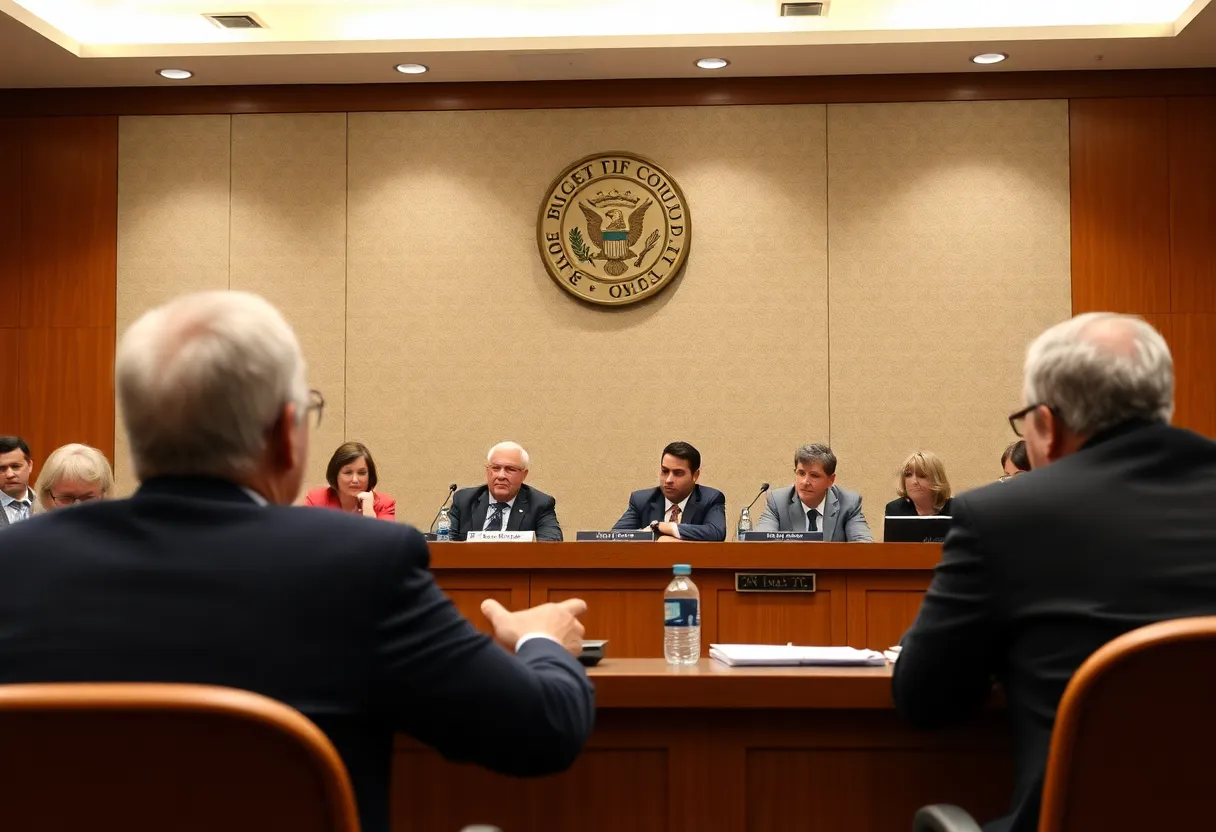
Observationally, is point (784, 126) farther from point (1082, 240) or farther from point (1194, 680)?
point (1194, 680)

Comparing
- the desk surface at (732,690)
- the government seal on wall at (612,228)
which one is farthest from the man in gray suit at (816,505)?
the desk surface at (732,690)

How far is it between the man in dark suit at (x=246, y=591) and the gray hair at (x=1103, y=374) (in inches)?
32.8

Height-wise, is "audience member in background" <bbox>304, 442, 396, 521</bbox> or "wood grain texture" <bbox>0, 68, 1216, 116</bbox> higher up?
"wood grain texture" <bbox>0, 68, 1216, 116</bbox>

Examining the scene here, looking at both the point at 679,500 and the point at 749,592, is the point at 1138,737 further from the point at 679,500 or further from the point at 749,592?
the point at 679,500

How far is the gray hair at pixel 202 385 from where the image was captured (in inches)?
47.2

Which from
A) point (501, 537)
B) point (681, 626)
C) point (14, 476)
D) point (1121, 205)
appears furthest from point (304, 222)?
point (681, 626)

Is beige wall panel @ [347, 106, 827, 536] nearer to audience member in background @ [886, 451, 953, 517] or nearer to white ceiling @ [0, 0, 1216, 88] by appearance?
white ceiling @ [0, 0, 1216, 88]

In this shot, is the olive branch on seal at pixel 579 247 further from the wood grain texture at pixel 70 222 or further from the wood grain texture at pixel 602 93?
the wood grain texture at pixel 70 222

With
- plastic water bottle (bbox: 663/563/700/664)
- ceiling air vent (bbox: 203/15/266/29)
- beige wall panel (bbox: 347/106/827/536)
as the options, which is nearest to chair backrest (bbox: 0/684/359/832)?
plastic water bottle (bbox: 663/563/700/664)

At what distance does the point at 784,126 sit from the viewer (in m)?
6.97

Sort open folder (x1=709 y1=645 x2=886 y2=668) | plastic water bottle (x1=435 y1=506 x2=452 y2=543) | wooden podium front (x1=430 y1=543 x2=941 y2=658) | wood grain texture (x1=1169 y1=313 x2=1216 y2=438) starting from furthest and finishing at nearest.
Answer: wood grain texture (x1=1169 y1=313 x2=1216 y2=438) → plastic water bottle (x1=435 y1=506 x2=452 y2=543) → wooden podium front (x1=430 y1=543 x2=941 y2=658) → open folder (x1=709 y1=645 x2=886 y2=668)

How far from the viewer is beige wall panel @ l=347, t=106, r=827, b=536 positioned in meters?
6.96

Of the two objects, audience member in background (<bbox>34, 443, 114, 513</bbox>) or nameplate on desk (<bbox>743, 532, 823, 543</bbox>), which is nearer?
nameplate on desk (<bbox>743, 532, 823, 543</bbox>)

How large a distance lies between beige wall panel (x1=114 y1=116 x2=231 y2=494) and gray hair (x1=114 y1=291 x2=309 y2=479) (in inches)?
247
